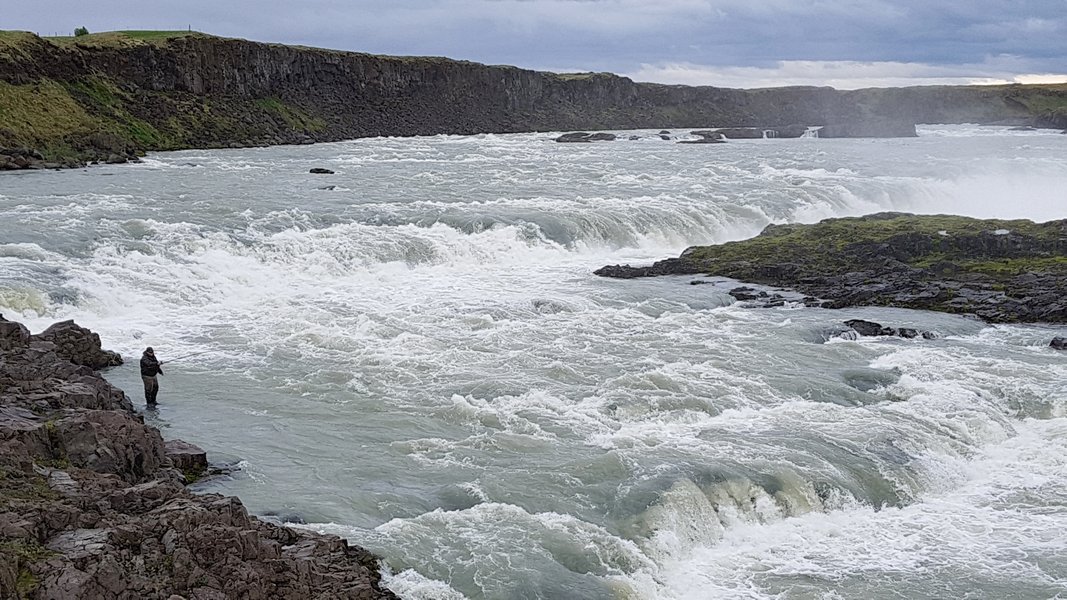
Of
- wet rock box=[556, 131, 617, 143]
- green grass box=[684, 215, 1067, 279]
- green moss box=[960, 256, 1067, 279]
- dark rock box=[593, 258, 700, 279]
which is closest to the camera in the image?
green moss box=[960, 256, 1067, 279]

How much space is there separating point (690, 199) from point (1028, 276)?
17169 millimetres

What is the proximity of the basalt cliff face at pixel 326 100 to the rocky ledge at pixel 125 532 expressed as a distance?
130 feet

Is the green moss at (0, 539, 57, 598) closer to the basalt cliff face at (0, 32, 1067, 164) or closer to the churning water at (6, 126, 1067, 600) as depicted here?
the churning water at (6, 126, 1067, 600)

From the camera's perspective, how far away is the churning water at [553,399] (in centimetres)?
1325

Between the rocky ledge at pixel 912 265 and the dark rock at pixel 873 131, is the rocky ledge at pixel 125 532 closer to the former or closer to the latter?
the rocky ledge at pixel 912 265

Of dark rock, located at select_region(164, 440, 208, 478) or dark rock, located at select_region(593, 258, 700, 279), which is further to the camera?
dark rock, located at select_region(593, 258, 700, 279)

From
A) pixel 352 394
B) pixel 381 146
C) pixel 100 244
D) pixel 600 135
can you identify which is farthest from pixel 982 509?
pixel 600 135

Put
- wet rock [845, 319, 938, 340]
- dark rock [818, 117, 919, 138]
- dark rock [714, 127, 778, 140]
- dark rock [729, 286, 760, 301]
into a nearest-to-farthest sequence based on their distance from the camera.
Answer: wet rock [845, 319, 938, 340] < dark rock [729, 286, 760, 301] < dark rock [714, 127, 778, 140] < dark rock [818, 117, 919, 138]

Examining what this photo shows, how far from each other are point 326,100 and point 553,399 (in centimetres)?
7845

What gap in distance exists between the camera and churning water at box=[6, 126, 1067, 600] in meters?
13.2

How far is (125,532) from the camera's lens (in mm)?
10164

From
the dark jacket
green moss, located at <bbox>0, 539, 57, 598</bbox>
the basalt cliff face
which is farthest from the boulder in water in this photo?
the basalt cliff face

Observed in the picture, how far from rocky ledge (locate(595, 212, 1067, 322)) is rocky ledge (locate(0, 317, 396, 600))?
18.9 meters

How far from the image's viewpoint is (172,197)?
128 ft
